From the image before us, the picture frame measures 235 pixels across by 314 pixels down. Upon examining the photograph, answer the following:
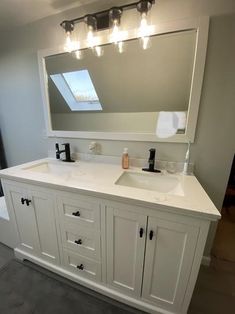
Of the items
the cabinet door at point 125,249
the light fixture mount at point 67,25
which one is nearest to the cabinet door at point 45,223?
the cabinet door at point 125,249

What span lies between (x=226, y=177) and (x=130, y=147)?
80 centimetres

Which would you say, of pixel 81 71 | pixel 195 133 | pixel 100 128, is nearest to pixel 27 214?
pixel 100 128

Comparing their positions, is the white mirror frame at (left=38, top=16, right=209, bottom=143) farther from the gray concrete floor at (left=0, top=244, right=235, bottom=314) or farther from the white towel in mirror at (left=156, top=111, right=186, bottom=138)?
the gray concrete floor at (left=0, top=244, right=235, bottom=314)

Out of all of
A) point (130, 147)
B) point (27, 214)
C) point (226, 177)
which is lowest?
point (27, 214)

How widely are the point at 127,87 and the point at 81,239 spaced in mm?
1270

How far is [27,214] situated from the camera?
1.26m

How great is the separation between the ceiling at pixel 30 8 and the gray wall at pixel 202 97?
0.04 m

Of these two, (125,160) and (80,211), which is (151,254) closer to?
(80,211)

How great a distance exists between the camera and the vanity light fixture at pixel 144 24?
1.05 meters

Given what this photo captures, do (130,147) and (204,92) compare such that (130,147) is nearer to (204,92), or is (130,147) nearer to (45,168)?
(204,92)

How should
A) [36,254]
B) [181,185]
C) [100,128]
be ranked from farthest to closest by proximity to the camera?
[100,128] → [36,254] → [181,185]

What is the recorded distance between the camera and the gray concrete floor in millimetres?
1128

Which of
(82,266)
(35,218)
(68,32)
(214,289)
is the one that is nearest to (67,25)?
(68,32)

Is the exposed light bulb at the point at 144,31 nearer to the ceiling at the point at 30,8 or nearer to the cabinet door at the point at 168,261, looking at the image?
the ceiling at the point at 30,8
